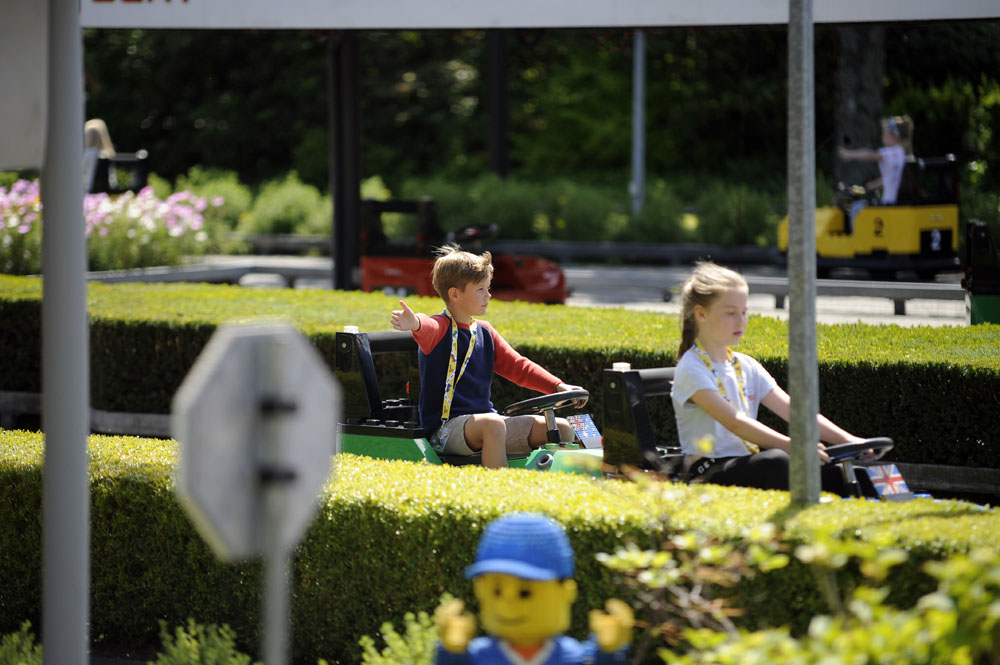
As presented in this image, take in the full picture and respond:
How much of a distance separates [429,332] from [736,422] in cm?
168

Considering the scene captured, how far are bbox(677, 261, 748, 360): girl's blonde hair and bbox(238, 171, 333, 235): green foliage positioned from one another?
23638 millimetres

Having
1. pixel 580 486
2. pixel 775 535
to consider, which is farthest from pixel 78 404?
pixel 775 535

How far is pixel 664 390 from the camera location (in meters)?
5.67

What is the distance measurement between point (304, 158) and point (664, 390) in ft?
113

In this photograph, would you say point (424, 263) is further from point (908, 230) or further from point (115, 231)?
point (908, 230)

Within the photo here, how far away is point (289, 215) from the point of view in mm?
29469

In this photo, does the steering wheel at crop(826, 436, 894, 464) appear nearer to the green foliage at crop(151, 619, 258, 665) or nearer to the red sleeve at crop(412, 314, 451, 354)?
the red sleeve at crop(412, 314, 451, 354)

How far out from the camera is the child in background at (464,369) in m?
6.32

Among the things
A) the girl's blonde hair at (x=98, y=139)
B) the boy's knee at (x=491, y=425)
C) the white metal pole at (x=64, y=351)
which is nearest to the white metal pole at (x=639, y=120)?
the girl's blonde hair at (x=98, y=139)

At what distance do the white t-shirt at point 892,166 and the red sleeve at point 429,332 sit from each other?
1125 cm

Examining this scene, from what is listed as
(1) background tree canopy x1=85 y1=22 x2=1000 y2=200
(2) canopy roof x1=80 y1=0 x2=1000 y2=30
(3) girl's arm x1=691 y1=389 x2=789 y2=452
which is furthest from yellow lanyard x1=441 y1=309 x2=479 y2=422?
(1) background tree canopy x1=85 y1=22 x2=1000 y2=200

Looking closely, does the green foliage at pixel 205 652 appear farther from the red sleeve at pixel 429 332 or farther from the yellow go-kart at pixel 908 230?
the yellow go-kart at pixel 908 230

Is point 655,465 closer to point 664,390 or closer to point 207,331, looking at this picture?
point 664,390

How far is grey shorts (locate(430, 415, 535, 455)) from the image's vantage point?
20.6 ft
